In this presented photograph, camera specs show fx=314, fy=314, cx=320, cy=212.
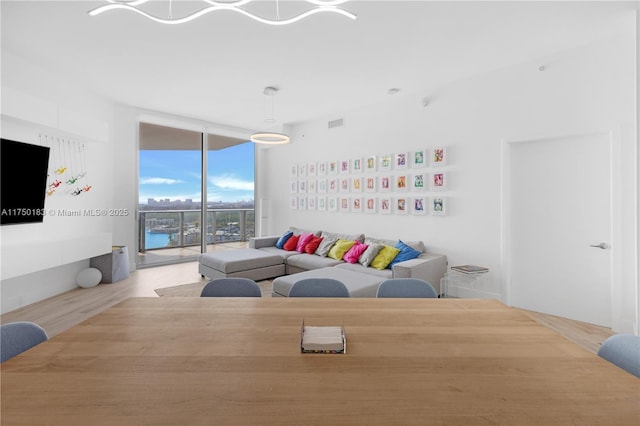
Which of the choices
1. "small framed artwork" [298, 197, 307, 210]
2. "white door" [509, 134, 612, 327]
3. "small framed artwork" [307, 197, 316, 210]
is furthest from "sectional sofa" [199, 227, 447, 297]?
"white door" [509, 134, 612, 327]

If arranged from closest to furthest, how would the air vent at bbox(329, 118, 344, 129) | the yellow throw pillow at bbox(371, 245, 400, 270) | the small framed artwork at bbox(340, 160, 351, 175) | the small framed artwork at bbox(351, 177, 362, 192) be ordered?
the yellow throw pillow at bbox(371, 245, 400, 270), the small framed artwork at bbox(351, 177, 362, 192), the small framed artwork at bbox(340, 160, 351, 175), the air vent at bbox(329, 118, 344, 129)

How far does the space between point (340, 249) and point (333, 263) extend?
1.07 feet

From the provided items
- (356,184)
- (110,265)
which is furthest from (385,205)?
(110,265)

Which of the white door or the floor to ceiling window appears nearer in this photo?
the white door

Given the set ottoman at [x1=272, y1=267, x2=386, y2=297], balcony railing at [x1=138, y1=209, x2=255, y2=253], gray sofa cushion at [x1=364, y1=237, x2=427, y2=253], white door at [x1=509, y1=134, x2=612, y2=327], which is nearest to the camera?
white door at [x1=509, y1=134, x2=612, y2=327]

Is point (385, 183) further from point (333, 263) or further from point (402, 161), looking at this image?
point (333, 263)

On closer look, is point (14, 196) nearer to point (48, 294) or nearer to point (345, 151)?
point (48, 294)

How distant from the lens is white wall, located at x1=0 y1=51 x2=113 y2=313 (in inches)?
137

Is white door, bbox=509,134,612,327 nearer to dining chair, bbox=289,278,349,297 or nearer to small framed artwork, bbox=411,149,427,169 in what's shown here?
small framed artwork, bbox=411,149,427,169

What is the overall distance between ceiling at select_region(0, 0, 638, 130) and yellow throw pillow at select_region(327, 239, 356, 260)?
2.28 m

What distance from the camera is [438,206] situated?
4406 mm

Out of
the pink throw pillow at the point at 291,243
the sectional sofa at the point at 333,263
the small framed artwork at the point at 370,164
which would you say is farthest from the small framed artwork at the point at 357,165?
the pink throw pillow at the point at 291,243

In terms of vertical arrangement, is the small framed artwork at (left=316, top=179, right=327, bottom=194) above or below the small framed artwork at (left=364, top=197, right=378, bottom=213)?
above

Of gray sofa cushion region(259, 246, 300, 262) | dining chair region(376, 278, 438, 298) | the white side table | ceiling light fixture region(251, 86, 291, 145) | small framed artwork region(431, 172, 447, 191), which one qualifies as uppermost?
ceiling light fixture region(251, 86, 291, 145)
